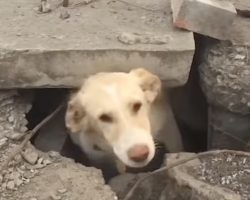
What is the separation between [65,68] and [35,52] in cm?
16

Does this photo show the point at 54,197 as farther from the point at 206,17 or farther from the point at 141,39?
the point at 206,17

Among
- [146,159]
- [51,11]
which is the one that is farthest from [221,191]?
[51,11]

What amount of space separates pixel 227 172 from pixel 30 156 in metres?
0.86

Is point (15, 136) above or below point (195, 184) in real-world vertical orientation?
below

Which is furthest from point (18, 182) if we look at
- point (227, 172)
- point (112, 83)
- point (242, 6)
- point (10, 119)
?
point (242, 6)

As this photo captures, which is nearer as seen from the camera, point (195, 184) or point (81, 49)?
point (195, 184)

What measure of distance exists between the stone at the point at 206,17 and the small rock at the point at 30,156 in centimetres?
89

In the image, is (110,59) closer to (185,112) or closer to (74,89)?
(74,89)

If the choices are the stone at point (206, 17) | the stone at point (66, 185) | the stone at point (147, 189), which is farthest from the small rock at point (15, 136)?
the stone at point (206, 17)

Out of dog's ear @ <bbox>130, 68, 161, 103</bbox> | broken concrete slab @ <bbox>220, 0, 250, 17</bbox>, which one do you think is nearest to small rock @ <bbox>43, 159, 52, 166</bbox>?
dog's ear @ <bbox>130, 68, 161, 103</bbox>

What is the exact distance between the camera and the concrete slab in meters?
3.31

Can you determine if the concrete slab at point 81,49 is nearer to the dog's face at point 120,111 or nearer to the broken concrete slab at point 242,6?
the dog's face at point 120,111

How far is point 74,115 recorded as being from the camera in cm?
349

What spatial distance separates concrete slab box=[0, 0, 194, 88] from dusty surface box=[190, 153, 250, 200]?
17.1 inches
